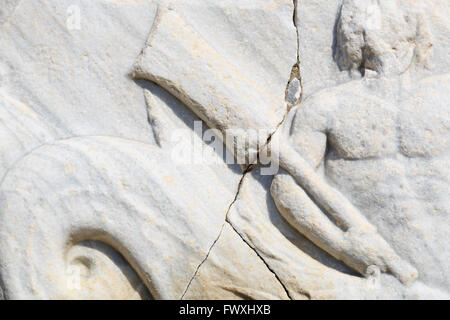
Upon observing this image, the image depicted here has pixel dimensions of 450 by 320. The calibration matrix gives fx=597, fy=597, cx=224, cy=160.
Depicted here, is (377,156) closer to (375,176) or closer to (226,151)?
(375,176)

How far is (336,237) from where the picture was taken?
79.0 inches

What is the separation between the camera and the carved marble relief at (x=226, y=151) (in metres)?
2.00

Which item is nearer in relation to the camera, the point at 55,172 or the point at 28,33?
the point at 55,172

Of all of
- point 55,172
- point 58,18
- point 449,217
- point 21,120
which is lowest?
point 449,217

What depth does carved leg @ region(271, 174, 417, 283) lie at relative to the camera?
1991 mm

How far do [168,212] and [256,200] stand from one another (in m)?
0.32

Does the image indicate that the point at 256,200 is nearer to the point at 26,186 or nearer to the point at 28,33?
the point at 26,186

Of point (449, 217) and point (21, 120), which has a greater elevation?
point (21, 120)

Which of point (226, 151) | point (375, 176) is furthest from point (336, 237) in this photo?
point (226, 151)

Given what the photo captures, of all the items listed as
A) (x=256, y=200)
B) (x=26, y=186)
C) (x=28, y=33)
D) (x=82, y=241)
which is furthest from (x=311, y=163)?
(x=28, y=33)

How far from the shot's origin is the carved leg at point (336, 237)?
199 cm

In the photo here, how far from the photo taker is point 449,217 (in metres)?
2.01

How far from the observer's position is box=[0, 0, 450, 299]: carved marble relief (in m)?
2.00

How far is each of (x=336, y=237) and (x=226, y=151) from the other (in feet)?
1.59
